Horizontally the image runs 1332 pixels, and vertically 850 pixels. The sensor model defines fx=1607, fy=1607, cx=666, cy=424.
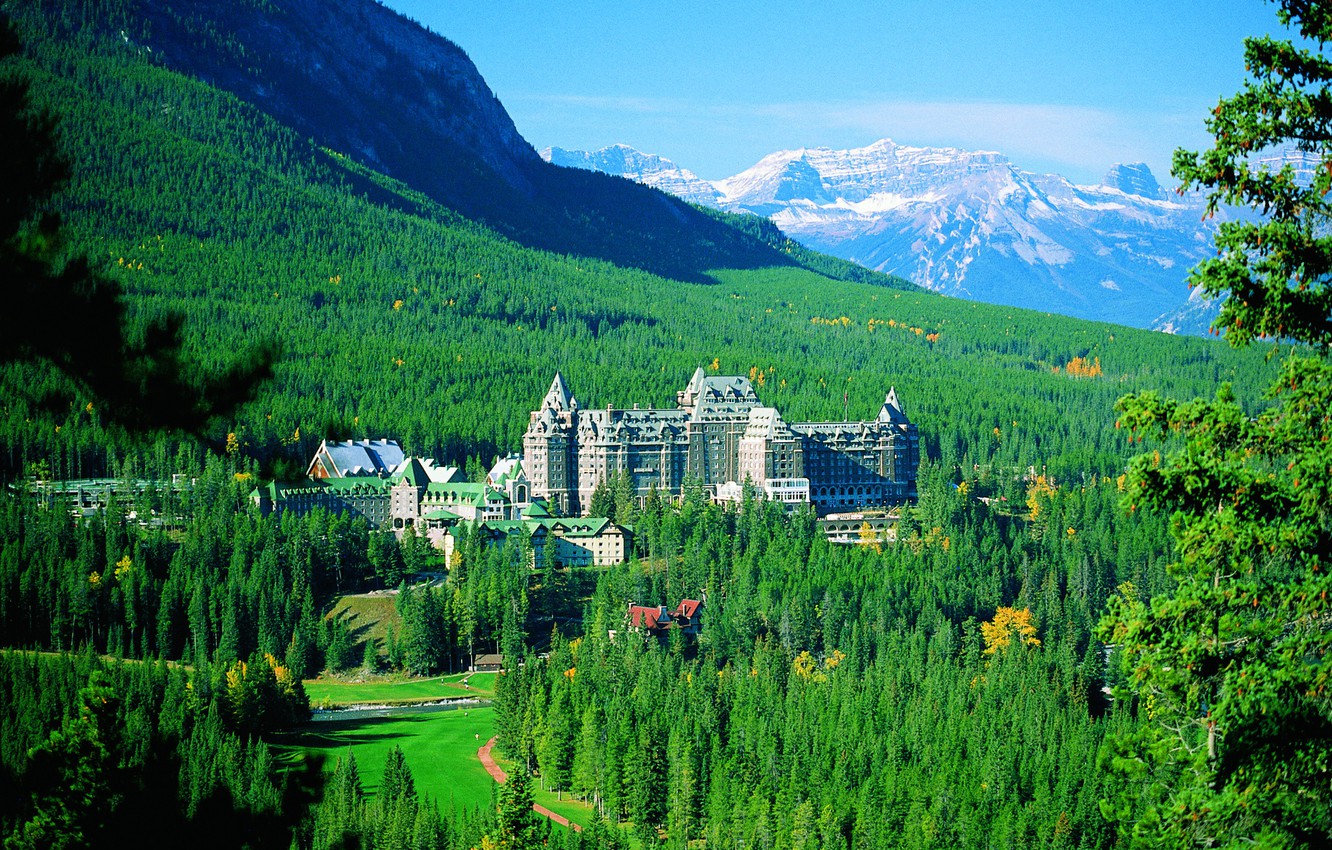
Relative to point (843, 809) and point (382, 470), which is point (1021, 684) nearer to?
point (843, 809)

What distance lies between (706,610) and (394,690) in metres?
21.4

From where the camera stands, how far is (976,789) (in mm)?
67625

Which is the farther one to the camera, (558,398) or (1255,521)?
(558,398)

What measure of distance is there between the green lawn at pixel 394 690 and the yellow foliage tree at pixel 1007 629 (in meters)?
31.4

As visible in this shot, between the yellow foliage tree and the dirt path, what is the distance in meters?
33.1

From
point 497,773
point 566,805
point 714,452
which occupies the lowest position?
point 566,805

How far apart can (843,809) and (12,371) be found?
175 feet

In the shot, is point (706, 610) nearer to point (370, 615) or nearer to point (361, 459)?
point (370, 615)

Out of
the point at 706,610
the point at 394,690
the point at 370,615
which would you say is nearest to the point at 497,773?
the point at 394,690

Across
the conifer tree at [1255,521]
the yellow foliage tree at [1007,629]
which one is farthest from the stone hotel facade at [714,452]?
the conifer tree at [1255,521]

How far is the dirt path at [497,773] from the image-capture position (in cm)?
7244

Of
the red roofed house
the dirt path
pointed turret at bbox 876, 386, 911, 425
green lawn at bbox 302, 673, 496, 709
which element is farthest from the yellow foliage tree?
pointed turret at bbox 876, 386, 911, 425

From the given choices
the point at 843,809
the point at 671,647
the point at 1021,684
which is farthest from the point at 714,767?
the point at 671,647

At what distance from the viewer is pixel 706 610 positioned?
352 feet
